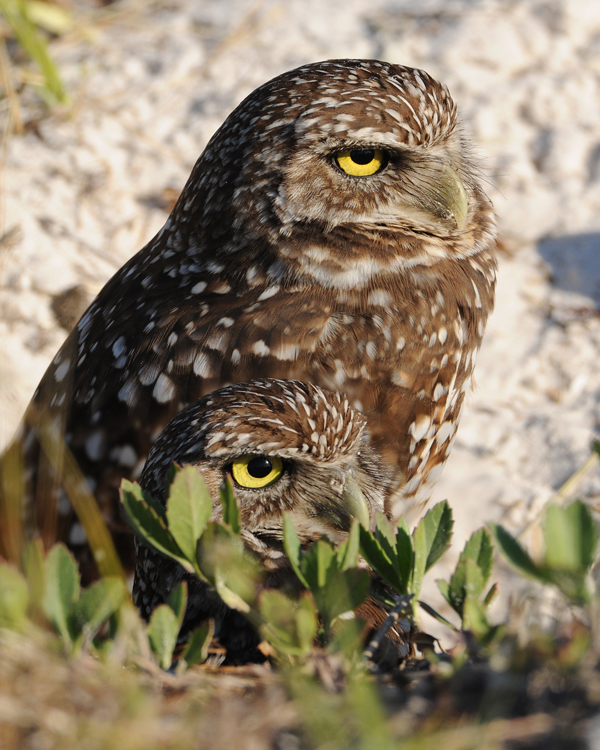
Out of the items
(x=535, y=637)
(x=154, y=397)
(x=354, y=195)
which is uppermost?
(x=354, y=195)

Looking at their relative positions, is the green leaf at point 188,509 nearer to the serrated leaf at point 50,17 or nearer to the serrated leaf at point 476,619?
the serrated leaf at point 476,619

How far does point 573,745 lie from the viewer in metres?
0.94

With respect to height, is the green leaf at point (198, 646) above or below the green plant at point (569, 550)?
below

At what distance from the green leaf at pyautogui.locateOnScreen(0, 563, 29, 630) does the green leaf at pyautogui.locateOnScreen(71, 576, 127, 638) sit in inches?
3.2

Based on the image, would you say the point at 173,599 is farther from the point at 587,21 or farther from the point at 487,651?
the point at 587,21

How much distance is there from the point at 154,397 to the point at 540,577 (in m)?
1.41

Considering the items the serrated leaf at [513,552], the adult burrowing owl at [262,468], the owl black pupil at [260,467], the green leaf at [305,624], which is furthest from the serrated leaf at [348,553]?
the owl black pupil at [260,467]

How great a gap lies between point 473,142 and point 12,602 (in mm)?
3088

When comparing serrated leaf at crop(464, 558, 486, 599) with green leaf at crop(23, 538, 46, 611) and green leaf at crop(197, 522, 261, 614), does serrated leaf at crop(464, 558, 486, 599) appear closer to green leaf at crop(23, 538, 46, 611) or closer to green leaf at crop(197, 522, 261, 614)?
green leaf at crop(197, 522, 261, 614)

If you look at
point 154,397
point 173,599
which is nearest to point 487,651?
point 173,599

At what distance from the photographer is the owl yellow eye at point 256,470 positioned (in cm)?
181

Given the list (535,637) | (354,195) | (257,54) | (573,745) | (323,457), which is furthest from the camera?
(257,54)

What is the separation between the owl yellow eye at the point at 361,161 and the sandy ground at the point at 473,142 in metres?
1.42

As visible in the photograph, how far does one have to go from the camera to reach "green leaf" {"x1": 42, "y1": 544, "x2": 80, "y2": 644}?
3.85ft
